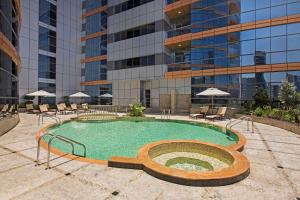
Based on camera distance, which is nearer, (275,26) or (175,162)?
(175,162)

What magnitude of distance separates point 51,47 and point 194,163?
3743 cm

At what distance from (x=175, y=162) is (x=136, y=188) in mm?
3225

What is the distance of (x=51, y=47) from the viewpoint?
35125mm

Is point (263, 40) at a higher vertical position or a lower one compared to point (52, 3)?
lower

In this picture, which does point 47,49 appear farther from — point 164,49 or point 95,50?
point 164,49

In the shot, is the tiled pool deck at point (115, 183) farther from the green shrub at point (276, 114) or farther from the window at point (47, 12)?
the window at point (47, 12)

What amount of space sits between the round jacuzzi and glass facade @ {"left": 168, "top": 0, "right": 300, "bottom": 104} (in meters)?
15.0

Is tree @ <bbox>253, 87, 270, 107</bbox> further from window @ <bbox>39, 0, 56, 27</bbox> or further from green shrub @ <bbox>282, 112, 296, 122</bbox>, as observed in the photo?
window @ <bbox>39, 0, 56, 27</bbox>

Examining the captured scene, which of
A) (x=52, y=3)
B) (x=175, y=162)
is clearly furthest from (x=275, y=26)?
(x=52, y=3)

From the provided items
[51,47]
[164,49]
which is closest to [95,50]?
[51,47]

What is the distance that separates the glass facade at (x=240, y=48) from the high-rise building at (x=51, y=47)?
950 inches

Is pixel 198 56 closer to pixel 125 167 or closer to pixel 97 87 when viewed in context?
pixel 125 167

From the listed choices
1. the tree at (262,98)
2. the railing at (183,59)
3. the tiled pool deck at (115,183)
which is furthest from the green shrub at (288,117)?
the railing at (183,59)

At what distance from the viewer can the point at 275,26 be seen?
18656 millimetres
